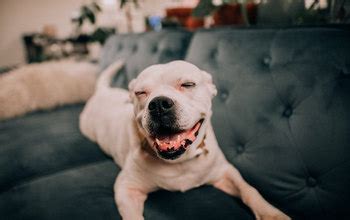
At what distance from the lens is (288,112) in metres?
1.21

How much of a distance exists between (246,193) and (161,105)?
1.62ft

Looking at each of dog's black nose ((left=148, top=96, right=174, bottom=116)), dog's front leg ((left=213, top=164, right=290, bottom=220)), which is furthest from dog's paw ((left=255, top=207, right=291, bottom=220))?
dog's black nose ((left=148, top=96, right=174, bottom=116))

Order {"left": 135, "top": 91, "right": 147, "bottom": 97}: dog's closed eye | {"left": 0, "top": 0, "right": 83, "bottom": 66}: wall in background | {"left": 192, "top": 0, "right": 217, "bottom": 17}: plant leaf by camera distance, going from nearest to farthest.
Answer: {"left": 135, "top": 91, "right": 147, "bottom": 97}: dog's closed eye
{"left": 192, "top": 0, "right": 217, "bottom": 17}: plant leaf
{"left": 0, "top": 0, "right": 83, "bottom": 66}: wall in background

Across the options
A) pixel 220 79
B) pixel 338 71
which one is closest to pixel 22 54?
pixel 220 79

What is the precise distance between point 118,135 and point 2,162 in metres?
0.60

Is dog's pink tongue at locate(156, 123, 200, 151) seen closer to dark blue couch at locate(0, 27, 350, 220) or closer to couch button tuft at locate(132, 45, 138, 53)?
dark blue couch at locate(0, 27, 350, 220)

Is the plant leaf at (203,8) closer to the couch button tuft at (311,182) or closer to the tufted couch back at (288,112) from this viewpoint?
the tufted couch back at (288,112)

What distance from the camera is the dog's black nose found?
3.39ft

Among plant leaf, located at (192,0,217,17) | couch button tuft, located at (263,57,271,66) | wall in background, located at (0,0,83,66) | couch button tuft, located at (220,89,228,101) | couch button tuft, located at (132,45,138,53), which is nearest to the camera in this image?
couch button tuft, located at (263,57,271,66)

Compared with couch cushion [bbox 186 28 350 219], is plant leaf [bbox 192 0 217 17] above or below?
→ above

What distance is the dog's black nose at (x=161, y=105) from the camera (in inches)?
40.7

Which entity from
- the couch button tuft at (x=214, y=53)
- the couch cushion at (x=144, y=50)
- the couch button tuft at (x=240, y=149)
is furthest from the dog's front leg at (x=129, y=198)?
the couch cushion at (x=144, y=50)

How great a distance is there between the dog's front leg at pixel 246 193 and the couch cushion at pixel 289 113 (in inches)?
3.5

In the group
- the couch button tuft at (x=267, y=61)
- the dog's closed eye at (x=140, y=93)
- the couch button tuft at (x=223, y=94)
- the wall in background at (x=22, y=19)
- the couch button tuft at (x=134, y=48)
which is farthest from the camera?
the wall in background at (x=22, y=19)
